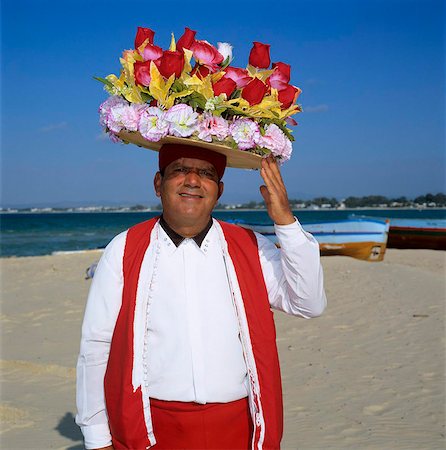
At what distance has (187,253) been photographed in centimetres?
243

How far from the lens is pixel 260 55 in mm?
2445

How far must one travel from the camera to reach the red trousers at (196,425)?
90.4 inches

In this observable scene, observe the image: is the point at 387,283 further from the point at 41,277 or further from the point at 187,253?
the point at 187,253

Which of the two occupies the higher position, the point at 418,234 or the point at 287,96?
the point at 287,96

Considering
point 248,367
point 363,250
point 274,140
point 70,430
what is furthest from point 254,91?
point 363,250

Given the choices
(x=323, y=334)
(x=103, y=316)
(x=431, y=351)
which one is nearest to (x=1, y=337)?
(x=323, y=334)

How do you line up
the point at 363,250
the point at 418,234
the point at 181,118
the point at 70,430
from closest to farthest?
1. the point at 181,118
2. the point at 70,430
3. the point at 363,250
4. the point at 418,234

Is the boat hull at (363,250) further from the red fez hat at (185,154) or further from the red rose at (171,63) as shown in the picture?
the red rose at (171,63)

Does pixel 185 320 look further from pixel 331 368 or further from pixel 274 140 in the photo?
pixel 331 368

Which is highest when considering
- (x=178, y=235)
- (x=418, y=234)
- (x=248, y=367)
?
(x=178, y=235)

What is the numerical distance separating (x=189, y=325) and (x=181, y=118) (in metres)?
0.82

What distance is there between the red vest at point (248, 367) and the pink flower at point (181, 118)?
1.65 ft

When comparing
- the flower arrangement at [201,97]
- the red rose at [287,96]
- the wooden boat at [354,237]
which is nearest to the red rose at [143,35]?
the flower arrangement at [201,97]

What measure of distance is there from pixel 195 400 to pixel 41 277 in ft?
37.1
